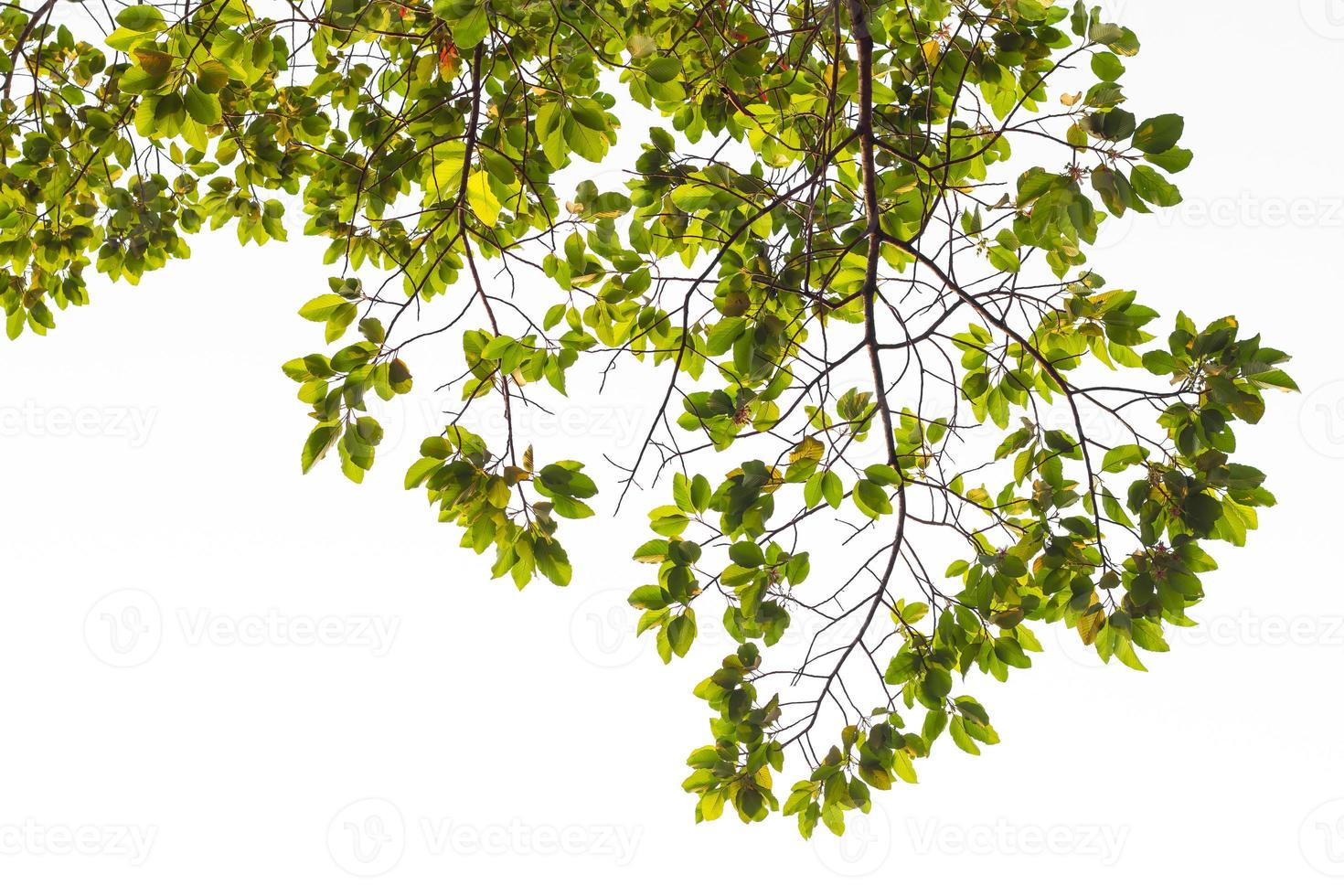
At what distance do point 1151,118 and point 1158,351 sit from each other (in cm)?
36

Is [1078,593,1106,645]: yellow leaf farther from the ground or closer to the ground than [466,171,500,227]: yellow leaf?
closer to the ground

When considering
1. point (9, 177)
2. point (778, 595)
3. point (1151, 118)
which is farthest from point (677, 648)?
point (9, 177)

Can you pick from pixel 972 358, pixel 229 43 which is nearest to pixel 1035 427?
pixel 972 358

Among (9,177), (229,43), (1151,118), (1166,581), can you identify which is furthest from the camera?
(9,177)

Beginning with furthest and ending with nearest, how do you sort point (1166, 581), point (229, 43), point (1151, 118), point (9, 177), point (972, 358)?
point (9, 177)
point (972, 358)
point (229, 43)
point (1166, 581)
point (1151, 118)

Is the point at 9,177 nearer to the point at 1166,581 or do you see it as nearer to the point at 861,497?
the point at 861,497

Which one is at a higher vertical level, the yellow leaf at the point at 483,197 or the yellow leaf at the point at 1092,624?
the yellow leaf at the point at 483,197

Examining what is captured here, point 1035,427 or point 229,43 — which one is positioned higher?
point 229,43

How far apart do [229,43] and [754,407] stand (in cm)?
95

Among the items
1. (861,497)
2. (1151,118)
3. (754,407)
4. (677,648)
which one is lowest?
(677,648)

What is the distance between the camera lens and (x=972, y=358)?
173 cm

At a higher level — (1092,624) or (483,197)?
(483,197)

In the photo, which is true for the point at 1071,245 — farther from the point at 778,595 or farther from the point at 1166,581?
the point at 778,595

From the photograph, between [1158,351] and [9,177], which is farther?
[9,177]
